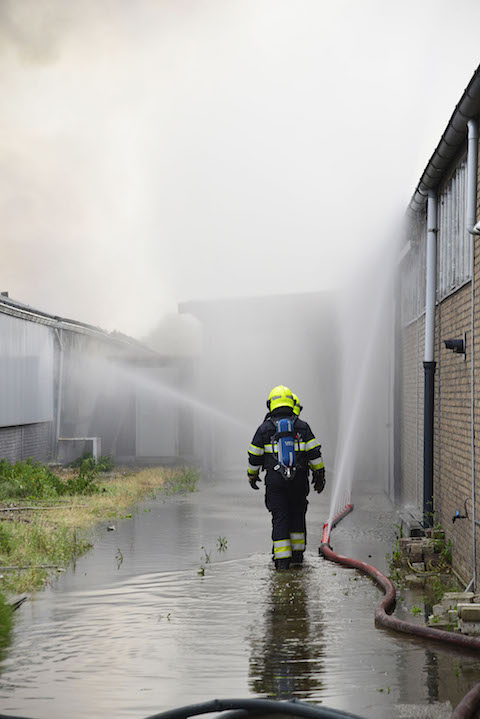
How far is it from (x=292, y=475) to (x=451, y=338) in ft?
6.39

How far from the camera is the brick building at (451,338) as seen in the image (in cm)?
728

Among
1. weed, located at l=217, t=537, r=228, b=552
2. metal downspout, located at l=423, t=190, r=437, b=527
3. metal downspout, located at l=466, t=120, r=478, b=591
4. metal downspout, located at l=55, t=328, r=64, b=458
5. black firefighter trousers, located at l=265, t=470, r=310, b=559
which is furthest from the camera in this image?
metal downspout, located at l=55, t=328, r=64, b=458

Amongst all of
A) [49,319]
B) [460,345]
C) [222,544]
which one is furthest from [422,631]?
[49,319]

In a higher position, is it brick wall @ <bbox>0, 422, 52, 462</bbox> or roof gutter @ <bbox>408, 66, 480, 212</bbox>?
roof gutter @ <bbox>408, 66, 480, 212</bbox>

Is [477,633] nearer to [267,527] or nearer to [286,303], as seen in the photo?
[267,527]

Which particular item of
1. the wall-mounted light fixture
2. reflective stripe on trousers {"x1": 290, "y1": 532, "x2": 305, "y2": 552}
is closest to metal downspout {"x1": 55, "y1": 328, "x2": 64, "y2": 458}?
reflective stripe on trousers {"x1": 290, "y1": 532, "x2": 305, "y2": 552}

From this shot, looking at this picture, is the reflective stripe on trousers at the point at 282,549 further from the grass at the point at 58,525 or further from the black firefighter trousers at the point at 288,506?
the grass at the point at 58,525

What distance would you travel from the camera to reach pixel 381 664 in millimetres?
5207

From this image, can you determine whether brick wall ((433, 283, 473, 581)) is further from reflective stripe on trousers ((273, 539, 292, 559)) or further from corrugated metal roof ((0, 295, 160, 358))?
corrugated metal roof ((0, 295, 160, 358))

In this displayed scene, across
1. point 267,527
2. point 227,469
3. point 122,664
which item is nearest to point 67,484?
point 267,527

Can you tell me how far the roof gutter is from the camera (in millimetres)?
6871

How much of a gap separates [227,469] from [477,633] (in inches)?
A: 614

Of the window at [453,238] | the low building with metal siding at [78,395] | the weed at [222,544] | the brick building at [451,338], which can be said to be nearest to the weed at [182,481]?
the low building with metal siding at [78,395]

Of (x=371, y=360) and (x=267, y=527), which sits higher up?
(x=371, y=360)
